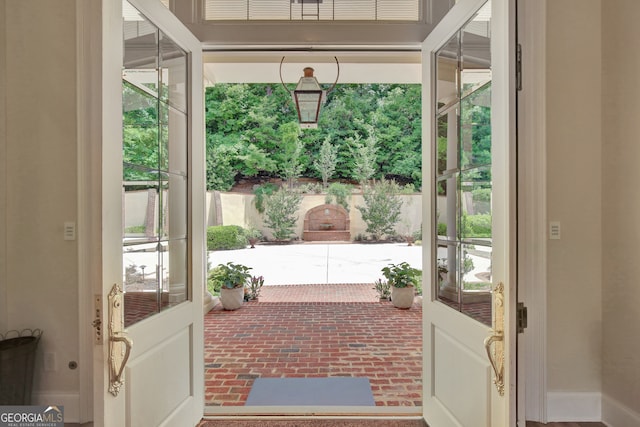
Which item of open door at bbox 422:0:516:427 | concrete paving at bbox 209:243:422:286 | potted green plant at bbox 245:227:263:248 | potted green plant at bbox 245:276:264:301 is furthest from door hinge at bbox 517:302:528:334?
potted green plant at bbox 245:227:263:248

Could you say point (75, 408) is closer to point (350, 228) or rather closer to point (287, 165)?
point (350, 228)

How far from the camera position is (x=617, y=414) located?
6.88ft

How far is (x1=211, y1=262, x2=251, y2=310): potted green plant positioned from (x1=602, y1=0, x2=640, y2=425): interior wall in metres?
4.59

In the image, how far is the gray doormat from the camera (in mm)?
2711

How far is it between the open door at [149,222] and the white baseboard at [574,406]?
2105 millimetres

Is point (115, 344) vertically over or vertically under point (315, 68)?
under

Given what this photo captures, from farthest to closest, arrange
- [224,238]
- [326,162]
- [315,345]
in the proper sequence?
[326,162] → [224,238] → [315,345]

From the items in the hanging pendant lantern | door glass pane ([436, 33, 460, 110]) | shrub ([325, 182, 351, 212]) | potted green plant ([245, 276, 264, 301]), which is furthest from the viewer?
shrub ([325, 182, 351, 212])

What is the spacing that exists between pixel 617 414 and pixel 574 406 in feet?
0.67

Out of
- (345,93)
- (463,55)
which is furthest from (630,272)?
(345,93)

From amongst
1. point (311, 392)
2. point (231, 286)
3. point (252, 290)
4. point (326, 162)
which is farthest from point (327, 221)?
point (311, 392)

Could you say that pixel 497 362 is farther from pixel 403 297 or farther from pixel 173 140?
pixel 403 297

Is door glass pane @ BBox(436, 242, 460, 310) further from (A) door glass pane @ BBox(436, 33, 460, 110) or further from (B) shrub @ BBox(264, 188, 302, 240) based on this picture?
(B) shrub @ BBox(264, 188, 302, 240)

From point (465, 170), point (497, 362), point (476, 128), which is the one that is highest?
point (476, 128)
